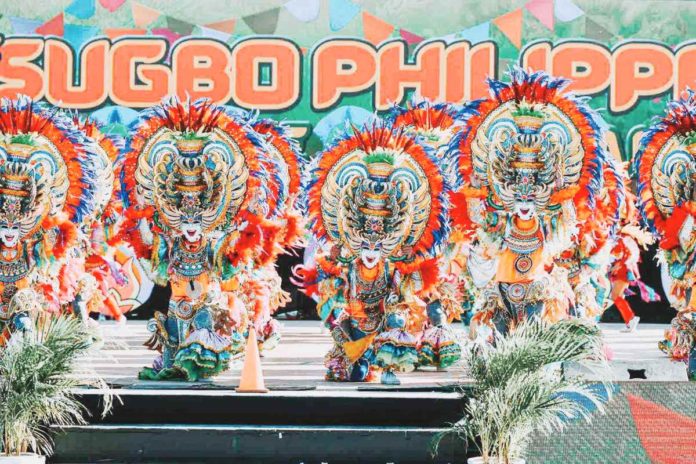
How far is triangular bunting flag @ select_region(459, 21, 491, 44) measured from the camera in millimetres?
14703

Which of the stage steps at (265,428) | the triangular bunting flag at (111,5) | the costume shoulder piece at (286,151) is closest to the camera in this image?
the stage steps at (265,428)

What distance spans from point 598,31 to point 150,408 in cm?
819

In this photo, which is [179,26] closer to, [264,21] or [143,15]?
[143,15]

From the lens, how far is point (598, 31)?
14.7 metres

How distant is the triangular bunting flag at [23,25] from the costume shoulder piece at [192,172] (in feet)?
20.0

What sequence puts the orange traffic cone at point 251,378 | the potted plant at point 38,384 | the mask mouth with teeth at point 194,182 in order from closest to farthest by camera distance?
the potted plant at point 38,384 → the orange traffic cone at point 251,378 → the mask mouth with teeth at point 194,182

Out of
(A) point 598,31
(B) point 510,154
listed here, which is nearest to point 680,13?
(A) point 598,31

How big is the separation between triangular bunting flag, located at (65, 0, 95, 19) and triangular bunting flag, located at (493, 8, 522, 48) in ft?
12.8

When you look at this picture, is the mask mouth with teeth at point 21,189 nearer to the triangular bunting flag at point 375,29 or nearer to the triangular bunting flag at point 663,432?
the triangular bunting flag at point 663,432

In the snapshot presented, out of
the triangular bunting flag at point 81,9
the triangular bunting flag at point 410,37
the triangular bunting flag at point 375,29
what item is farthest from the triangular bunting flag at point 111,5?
the triangular bunting flag at point 410,37

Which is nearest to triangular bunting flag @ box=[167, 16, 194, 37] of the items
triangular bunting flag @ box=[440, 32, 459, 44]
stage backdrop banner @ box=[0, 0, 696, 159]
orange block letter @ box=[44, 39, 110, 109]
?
stage backdrop banner @ box=[0, 0, 696, 159]

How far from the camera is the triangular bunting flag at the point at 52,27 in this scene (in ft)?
48.5

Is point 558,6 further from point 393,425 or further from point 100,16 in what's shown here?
point 393,425

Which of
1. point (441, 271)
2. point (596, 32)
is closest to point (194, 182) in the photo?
point (441, 271)
